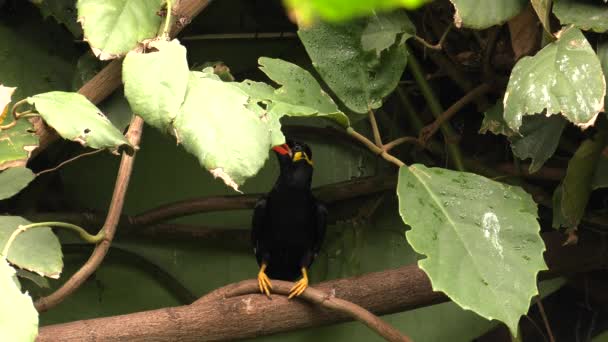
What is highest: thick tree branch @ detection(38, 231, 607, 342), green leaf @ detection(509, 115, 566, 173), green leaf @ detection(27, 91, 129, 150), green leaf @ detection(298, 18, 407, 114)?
green leaf @ detection(27, 91, 129, 150)

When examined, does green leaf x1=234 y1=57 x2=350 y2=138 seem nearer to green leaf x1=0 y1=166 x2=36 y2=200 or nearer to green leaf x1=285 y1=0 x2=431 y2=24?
green leaf x1=0 y1=166 x2=36 y2=200

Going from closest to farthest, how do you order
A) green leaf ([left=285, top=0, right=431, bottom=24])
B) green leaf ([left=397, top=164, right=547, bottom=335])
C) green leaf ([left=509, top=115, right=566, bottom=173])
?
green leaf ([left=285, top=0, right=431, bottom=24])
green leaf ([left=397, top=164, right=547, bottom=335])
green leaf ([left=509, top=115, right=566, bottom=173])

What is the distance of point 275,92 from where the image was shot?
60.1 inches

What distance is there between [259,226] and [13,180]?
1191 mm

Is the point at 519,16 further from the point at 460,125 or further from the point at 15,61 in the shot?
the point at 15,61

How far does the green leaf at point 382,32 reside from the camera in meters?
1.71

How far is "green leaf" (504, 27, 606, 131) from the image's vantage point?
56.2 inches

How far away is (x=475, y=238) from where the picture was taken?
5.08 ft

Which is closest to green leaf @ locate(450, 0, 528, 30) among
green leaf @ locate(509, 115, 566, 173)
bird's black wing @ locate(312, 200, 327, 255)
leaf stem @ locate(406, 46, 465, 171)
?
green leaf @ locate(509, 115, 566, 173)

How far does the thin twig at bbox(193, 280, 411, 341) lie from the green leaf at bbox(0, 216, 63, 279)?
544 millimetres

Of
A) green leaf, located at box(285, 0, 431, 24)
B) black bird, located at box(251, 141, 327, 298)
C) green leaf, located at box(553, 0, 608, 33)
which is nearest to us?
green leaf, located at box(285, 0, 431, 24)

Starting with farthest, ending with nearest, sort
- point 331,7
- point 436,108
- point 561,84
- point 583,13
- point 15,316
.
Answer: point 436,108 → point 583,13 → point 561,84 → point 15,316 → point 331,7

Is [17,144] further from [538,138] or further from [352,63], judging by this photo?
[538,138]

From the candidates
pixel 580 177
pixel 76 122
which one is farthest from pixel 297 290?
pixel 76 122
